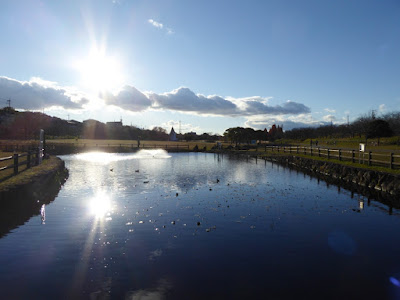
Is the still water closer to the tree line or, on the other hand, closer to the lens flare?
the lens flare

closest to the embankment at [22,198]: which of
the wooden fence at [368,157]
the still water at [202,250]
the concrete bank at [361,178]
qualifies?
the still water at [202,250]

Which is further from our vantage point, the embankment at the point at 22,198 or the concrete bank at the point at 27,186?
the concrete bank at the point at 27,186

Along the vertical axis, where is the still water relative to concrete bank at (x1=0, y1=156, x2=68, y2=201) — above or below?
below

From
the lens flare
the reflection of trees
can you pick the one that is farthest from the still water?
the reflection of trees

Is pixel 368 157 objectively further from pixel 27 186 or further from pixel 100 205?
pixel 27 186

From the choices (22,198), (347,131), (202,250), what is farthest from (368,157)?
(347,131)

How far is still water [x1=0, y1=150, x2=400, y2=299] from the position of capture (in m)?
7.05

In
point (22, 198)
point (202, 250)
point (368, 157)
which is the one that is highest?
point (368, 157)

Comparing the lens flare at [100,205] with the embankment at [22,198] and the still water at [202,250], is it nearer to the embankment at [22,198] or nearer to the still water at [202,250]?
the still water at [202,250]

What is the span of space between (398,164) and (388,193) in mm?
4294

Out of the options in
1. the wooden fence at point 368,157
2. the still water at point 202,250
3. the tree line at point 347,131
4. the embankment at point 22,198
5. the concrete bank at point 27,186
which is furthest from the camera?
the tree line at point 347,131

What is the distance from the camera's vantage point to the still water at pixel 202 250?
7.05 metres

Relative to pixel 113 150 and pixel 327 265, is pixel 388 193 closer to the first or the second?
pixel 327 265

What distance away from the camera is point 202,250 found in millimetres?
9453
